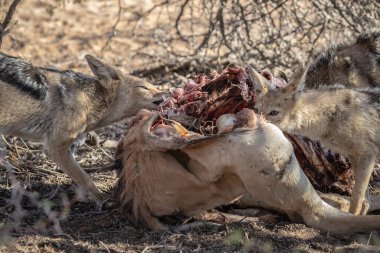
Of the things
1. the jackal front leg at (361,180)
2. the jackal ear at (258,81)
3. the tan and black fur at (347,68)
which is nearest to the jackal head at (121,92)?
the jackal ear at (258,81)

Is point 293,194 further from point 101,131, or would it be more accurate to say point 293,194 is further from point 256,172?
point 101,131

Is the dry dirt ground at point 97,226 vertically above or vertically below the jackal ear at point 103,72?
below

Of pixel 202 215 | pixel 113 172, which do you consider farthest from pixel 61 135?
pixel 202 215

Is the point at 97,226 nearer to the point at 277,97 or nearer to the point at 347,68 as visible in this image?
the point at 277,97

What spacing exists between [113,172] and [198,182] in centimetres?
213

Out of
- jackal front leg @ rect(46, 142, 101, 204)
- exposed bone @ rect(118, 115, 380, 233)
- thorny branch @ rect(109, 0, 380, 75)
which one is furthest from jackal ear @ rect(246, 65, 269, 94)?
thorny branch @ rect(109, 0, 380, 75)

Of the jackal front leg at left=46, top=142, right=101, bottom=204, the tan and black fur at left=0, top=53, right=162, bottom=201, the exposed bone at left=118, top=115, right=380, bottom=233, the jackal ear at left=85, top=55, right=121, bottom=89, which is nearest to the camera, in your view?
the exposed bone at left=118, top=115, right=380, bottom=233

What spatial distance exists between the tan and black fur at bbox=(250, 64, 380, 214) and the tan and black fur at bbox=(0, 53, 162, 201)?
4.29 ft

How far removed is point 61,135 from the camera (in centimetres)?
648

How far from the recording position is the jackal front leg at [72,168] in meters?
6.11

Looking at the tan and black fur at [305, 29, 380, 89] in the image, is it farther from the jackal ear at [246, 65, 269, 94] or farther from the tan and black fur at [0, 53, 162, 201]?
the tan and black fur at [0, 53, 162, 201]

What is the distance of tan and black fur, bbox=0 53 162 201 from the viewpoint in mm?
6355

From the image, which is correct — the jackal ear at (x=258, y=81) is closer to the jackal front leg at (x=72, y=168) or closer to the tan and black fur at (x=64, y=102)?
the tan and black fur at (x=64, y=102)

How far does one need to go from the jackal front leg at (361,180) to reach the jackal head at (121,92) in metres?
2.10
